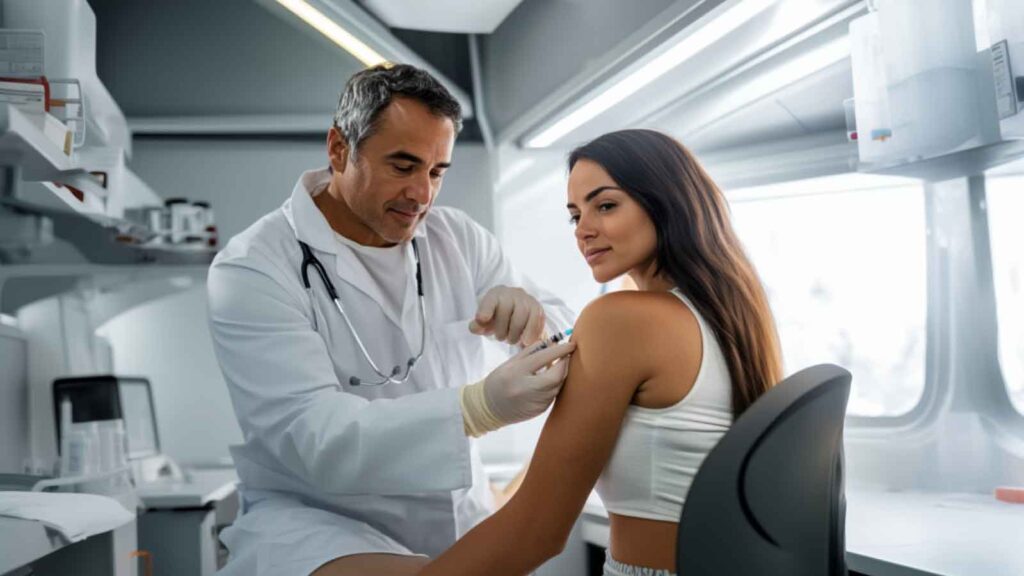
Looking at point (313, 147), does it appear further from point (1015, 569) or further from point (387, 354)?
point (1015, 569)

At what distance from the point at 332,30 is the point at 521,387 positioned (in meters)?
1.54

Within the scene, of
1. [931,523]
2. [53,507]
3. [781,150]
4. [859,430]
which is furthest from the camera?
[781,150]

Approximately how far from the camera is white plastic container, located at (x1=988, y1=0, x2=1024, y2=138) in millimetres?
1732

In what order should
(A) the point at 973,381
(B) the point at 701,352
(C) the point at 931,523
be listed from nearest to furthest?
(B) the point at 701,352 → (C) the point at 931,523 → (A) the point at 973,381

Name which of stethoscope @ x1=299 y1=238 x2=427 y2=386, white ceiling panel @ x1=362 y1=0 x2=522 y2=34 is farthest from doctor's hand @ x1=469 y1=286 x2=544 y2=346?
white ceiling panel @ x1=362 y1=0 x2=522 y2=34

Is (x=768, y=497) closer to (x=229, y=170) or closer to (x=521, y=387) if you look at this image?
(x=521, y=387)

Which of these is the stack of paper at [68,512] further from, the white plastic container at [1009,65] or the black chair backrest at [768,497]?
the white plastic container at [1009,65]

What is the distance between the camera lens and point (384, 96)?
1.91m

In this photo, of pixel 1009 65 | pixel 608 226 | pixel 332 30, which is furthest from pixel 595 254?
pixel 332 30

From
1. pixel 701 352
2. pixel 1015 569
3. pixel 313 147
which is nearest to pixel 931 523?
pixel 1015 569

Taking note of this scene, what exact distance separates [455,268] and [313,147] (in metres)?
2.05

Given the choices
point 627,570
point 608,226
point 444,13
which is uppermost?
point 444,13

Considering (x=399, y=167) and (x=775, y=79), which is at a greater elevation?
(x=775, y=79)

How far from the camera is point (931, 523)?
1.93 metres
